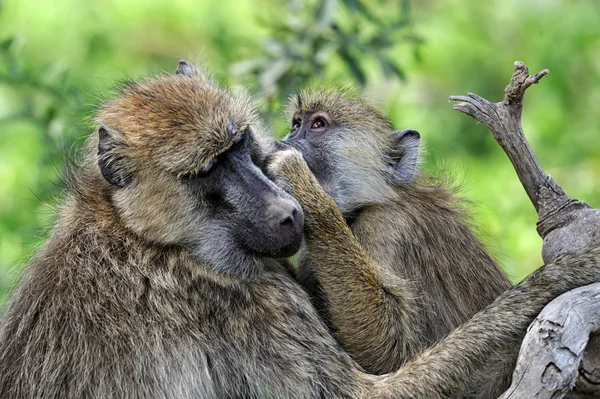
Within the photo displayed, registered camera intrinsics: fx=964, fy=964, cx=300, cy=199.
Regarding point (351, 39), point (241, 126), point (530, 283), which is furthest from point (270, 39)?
point (530, 283)

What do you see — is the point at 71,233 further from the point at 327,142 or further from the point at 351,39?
the point at 351,39

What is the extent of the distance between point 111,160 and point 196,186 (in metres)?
0.44

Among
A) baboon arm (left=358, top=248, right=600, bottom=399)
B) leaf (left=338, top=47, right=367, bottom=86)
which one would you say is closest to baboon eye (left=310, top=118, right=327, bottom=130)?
baboon arm (left=358, top=248, right=600, bottom=399)

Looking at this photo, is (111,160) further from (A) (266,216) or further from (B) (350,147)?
(B) (350,147)

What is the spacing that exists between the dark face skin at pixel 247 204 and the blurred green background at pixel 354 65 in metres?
1.57

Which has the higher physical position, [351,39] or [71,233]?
[351,39]

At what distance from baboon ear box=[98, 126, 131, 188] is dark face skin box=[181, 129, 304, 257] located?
319mm

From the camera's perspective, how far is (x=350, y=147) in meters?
5.68

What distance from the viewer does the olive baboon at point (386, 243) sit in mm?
4910

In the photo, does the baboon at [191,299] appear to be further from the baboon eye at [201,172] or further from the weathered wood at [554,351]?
the weathered wood at [554,351]

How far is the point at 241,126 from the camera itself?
4832 millimetres

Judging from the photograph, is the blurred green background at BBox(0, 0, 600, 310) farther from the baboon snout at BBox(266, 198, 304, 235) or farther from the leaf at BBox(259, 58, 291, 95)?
the baboon snout at BBox(266, 198, 304, 235)

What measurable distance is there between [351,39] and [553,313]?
12.9 feet

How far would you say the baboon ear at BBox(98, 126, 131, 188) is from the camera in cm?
474
